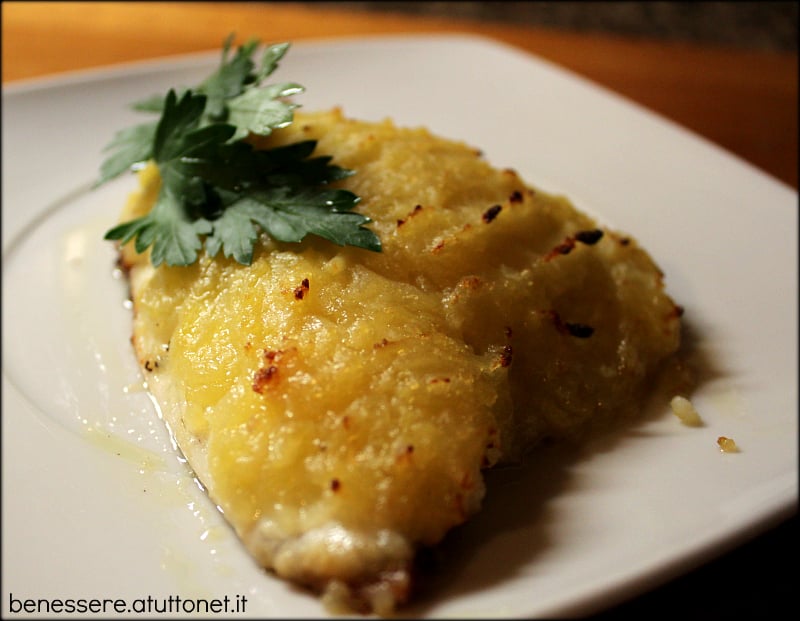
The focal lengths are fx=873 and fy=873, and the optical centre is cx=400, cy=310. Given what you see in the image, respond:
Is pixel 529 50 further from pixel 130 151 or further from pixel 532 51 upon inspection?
pixel 130 151

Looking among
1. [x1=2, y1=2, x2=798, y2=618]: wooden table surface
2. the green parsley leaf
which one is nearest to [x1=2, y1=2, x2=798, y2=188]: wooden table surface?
[x1=2, y1=2, x2=798, y2=618]: wooden table surface

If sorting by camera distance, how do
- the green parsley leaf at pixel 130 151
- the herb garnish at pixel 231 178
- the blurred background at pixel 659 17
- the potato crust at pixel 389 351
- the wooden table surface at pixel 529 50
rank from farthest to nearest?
1. the blurred background at pixel 659 17
2. the wooden table surface at pixel 529 50
3. the green parsley leaf at pixel 130 151
4. the herb garnish at pixel 231 178
5. the potato crust at pixel 389 351

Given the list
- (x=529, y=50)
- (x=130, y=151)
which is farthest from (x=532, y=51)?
(x=130, y=151)

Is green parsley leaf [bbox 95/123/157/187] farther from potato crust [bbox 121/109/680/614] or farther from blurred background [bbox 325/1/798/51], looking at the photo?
blurred background [bbox 325/1/798/51]

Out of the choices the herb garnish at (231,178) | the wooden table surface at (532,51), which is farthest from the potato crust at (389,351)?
the wooden table surface at (532,51)

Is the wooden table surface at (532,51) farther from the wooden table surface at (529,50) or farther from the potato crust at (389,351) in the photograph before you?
the potato crust at (389,351)

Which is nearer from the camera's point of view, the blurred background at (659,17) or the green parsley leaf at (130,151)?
the green parsley leaf at (130,151)

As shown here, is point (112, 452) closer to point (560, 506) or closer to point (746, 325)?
point (560, 506)

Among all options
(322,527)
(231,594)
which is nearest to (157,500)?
(231,594)
